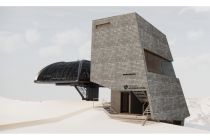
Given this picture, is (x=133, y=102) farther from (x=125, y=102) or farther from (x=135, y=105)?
(x=125, y=102)

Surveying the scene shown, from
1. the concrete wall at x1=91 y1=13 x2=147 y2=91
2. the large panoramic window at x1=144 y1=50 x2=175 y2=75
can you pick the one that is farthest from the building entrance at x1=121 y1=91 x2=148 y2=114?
the large panoramic window at x1=144 y1=50 x2=175 y2=75

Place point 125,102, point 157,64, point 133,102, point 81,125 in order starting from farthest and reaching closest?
point 157,64
point 133,102
point 125,102
point 81,125

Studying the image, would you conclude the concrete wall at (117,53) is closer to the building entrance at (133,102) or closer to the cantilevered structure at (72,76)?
the building entrance at (133,102)

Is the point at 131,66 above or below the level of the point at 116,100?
above

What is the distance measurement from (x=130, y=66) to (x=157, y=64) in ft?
21.0

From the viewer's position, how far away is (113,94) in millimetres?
31766

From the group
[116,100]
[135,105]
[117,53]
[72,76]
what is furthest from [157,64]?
[72,76]


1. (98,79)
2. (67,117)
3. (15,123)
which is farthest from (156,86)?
(15,123)

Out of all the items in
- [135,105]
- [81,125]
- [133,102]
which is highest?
[133,102]

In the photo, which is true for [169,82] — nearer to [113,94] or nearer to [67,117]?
[113,94]

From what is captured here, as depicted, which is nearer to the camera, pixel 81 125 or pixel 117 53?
pixel 81 125

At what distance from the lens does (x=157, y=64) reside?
114ft

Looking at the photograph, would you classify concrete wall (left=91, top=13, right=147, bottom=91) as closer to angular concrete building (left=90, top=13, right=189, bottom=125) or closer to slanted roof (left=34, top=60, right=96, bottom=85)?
angular concrete building (left=90, top=13, right=189, bottom=125)

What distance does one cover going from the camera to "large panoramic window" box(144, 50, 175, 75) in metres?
31.6
